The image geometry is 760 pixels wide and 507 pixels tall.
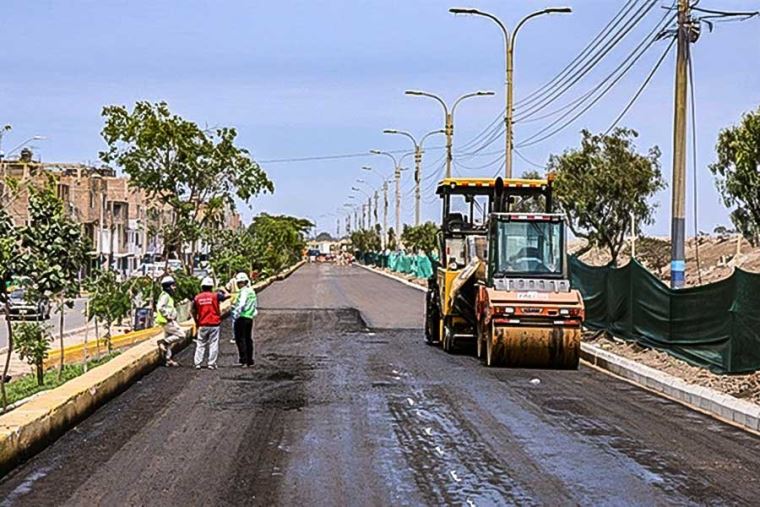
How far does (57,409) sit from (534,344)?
9.91m

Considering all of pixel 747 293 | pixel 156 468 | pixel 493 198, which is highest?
pixel 493 198

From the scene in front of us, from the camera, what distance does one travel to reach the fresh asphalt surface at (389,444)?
10078mm

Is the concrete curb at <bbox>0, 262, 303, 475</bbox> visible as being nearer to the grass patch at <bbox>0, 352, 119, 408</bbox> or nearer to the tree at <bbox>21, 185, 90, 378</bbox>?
the tree at <bbox>21, 185, 90, 378</bbox>

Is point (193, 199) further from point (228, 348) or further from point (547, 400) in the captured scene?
point (547, 400)

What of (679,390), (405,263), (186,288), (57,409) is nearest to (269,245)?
(405,263)

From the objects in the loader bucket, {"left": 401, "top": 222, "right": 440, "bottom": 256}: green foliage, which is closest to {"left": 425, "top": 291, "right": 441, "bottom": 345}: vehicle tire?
the loader bucket

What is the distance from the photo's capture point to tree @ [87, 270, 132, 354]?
23225mm

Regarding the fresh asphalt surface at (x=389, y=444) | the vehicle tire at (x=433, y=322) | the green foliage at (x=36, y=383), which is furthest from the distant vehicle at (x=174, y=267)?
the fresh asphalt surface at (x=389, y=444)

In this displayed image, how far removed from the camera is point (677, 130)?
21.6 meters

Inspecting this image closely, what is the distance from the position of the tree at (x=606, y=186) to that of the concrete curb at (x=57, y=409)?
27279mm

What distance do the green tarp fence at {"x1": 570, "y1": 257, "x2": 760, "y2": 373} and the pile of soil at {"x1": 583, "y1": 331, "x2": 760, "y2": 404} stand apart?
137 mm

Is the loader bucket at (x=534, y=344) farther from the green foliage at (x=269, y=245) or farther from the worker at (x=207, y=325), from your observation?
the green foliage at (x=269, y=245)

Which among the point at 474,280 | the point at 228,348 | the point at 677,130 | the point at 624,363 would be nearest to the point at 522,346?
the point at 624,363

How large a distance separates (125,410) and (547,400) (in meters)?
5.66
